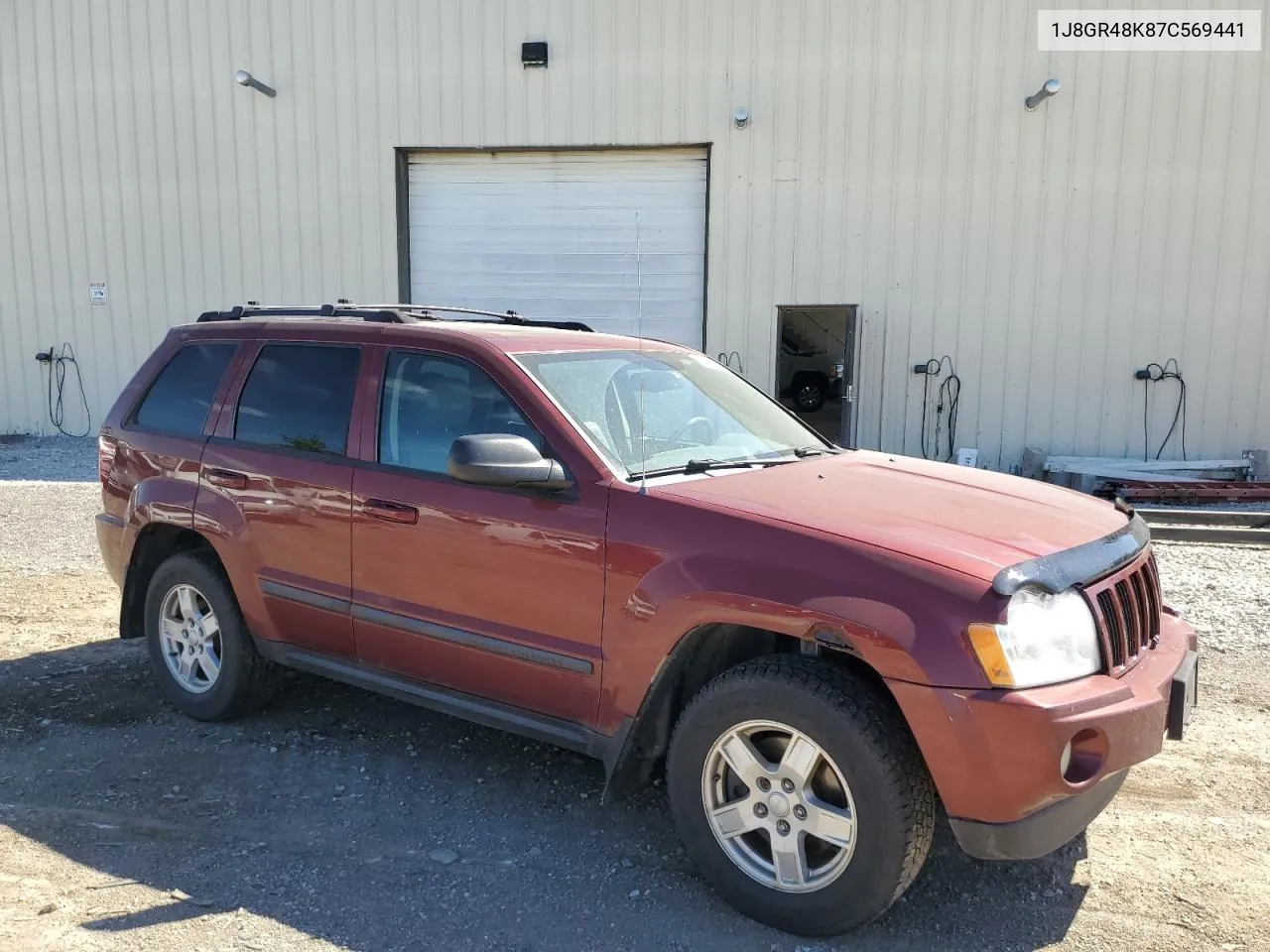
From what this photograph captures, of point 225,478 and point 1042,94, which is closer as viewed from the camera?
point 225,478

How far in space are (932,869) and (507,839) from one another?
1457 millimetres

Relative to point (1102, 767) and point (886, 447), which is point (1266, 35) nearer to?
point (886, 447)

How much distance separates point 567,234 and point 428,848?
9951 mm

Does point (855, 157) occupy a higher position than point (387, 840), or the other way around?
point (855, 157)

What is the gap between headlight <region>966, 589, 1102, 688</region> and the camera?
2.53m

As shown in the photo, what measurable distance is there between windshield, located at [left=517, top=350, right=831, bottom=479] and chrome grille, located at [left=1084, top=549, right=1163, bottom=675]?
1.29 metres

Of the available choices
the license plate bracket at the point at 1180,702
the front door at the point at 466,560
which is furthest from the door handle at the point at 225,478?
the license plate bracket at the point at 1180,702

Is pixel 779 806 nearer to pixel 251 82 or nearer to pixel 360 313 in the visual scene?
pixel 360 313

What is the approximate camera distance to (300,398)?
4.10m

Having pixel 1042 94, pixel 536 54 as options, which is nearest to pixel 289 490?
pixel 536 54

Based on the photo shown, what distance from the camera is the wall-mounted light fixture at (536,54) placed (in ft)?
38.6

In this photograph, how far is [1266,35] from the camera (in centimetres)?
1077

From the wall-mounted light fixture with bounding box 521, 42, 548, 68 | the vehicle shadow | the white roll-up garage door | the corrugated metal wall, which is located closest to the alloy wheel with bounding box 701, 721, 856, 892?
the vehicle shadow

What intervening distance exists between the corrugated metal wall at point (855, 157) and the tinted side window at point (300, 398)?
827cm
